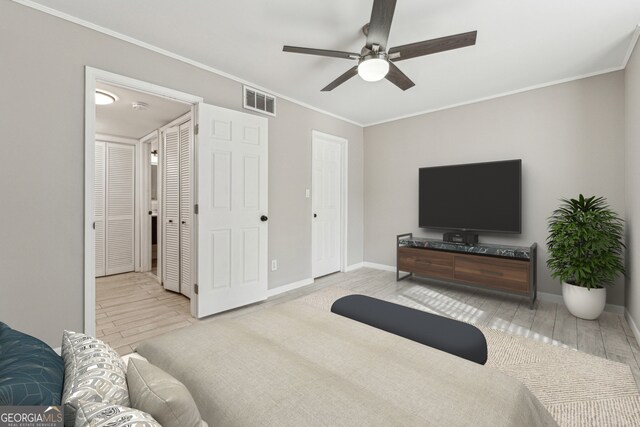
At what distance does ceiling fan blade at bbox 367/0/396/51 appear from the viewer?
1.73m

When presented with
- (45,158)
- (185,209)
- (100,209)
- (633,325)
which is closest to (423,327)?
(633,325)

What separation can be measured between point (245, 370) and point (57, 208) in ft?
7.11

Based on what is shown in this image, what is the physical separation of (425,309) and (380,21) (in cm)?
282

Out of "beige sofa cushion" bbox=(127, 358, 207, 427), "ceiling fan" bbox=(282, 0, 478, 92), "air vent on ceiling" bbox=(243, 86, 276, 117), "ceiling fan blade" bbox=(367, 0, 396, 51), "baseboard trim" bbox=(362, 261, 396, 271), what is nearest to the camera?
"beige sofa cushion" bbox=(127, 358, 207, 427)

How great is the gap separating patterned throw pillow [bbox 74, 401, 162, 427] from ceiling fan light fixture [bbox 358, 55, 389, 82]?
2.29 meters

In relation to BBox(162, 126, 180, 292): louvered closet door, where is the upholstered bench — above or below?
below

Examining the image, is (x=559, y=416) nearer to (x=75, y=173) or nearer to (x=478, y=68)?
(x=478, y=68)

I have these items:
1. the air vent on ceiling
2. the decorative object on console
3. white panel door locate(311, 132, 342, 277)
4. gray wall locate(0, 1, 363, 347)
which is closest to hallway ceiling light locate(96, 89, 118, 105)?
gray wall locate(0, 1, 363, 347)

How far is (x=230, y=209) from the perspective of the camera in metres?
3.19

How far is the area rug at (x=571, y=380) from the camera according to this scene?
162cm

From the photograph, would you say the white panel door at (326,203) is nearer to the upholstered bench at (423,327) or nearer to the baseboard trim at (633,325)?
the upholstered bench at (423,327)

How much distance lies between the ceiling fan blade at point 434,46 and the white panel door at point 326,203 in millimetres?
2273

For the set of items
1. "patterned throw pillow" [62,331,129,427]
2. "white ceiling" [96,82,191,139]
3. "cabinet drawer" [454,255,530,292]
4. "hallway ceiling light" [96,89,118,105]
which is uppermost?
"white ceiling" [96,82,191,139]

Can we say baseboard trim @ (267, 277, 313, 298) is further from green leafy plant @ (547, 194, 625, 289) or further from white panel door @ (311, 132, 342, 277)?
green leafy plant @ (547, 194, 625, 289)
